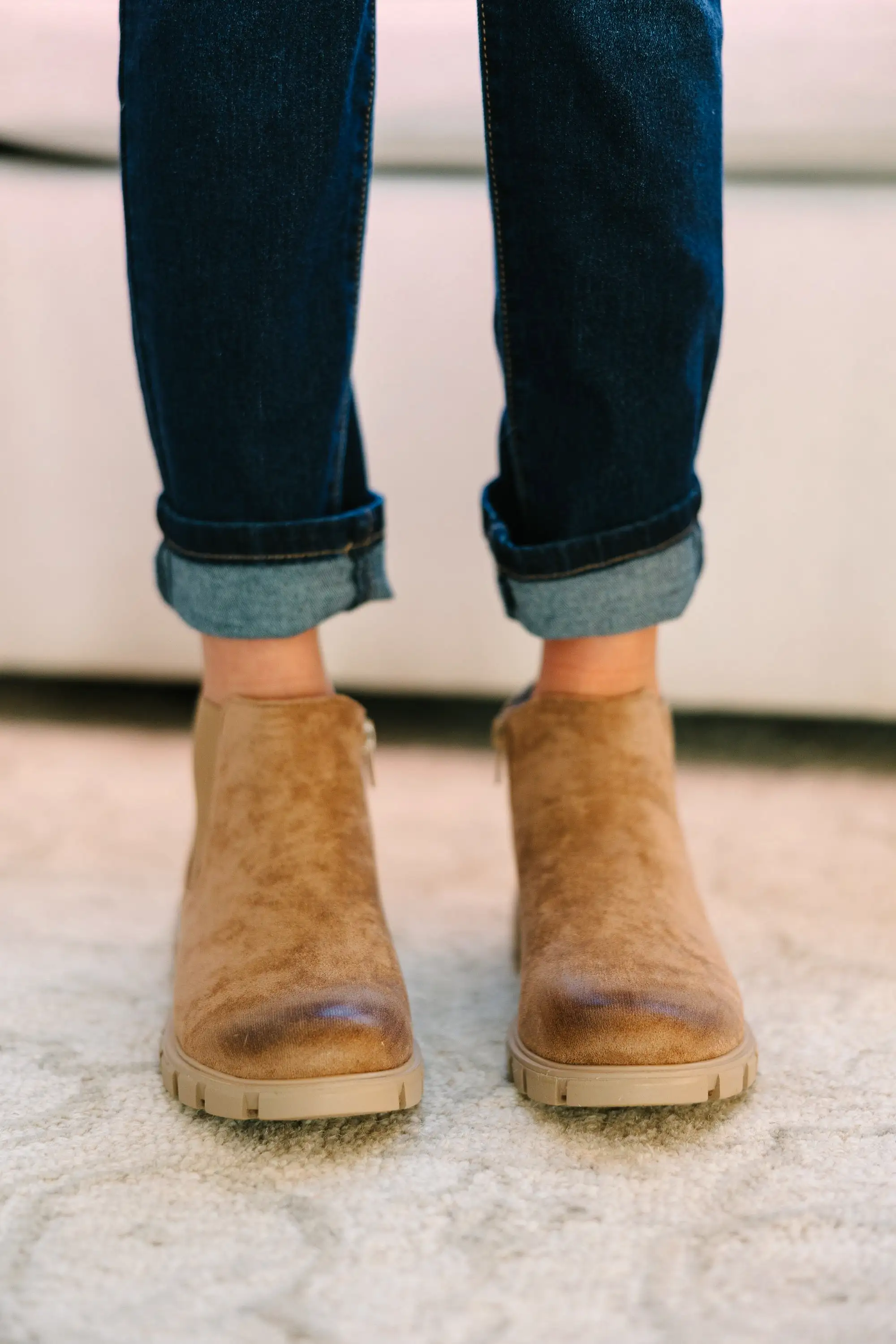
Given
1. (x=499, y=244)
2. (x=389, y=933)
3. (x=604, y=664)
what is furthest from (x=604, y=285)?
(x=389, y=933)

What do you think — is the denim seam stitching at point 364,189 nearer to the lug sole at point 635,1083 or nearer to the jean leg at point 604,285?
the jean leg at point 604,285

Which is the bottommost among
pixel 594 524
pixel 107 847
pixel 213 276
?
pixel 107 847

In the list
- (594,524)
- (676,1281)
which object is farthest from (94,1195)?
(594,524)

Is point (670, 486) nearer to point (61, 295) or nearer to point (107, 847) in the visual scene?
point (107, 847)

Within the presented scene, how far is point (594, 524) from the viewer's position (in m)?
0.56

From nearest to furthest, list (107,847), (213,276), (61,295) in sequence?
(213,276) < (107,847) < (61,295)

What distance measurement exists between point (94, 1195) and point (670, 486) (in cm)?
39

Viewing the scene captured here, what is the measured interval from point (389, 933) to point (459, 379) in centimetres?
48

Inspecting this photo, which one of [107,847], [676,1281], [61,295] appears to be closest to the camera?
[676,1281]

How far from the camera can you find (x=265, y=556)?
0.54 metres

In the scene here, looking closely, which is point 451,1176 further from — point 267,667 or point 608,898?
point 267,667

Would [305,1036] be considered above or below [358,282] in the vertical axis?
below

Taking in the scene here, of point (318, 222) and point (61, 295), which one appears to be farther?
point (61, 295)

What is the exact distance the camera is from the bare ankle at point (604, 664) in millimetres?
603
